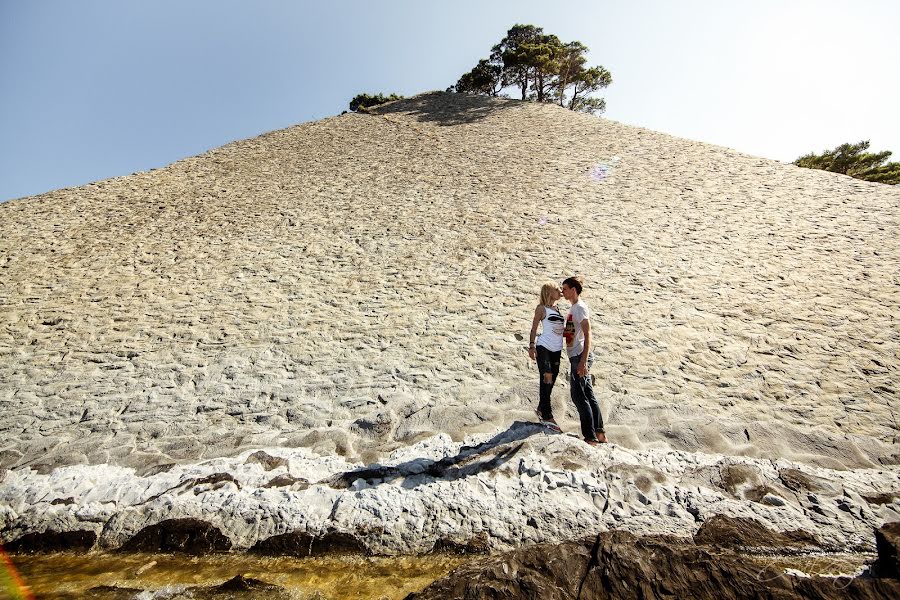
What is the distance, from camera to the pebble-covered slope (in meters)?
5.50

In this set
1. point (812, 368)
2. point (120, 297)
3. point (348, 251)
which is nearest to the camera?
point (812, 368)

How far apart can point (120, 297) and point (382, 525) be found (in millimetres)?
10101

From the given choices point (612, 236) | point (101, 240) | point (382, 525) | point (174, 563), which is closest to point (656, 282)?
point (612, 236)

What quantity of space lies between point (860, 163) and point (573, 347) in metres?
36.6

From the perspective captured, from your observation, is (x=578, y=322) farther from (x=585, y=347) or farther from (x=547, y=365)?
(x=547, y=365)

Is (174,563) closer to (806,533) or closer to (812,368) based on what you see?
(806,533)

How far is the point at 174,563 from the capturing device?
11.0 feet

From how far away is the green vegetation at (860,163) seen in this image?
86.2 feet

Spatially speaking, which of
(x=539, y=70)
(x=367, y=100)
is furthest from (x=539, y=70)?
(x=367, y=100)

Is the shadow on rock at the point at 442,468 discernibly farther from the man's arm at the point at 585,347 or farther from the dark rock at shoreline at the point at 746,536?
the dark rock at shoreline at the point at 746,536

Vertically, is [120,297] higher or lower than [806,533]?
higher

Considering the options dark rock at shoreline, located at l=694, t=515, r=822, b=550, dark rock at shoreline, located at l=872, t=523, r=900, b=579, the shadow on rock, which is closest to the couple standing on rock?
the shadow on rock

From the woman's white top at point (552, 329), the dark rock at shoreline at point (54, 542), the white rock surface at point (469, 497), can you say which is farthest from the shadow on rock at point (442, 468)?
the dark rock at shoreline at point (54, 542)

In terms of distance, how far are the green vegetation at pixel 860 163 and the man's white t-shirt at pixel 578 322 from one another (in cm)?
3301
